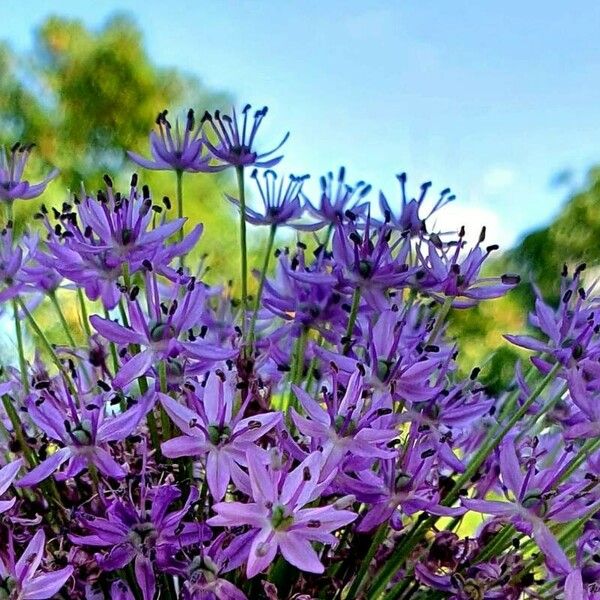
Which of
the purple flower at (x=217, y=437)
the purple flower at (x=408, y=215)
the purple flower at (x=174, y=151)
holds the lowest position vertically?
the purple flower at (x=217, y=437)

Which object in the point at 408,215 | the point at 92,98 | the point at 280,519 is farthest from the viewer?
the point at 92,98

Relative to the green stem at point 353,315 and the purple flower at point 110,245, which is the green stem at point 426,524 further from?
the purple flower at point 110,245

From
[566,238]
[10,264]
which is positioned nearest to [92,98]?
[566,238]

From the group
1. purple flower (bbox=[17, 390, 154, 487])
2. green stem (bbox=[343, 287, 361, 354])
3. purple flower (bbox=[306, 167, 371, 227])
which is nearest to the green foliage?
purple flower (bbox=[306, 167, 371, 227])

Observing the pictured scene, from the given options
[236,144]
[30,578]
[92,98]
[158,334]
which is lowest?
[30,578]

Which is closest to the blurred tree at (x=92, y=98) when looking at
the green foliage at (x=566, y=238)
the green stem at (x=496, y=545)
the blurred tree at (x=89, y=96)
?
the blurred tree at (x=89, y=96)

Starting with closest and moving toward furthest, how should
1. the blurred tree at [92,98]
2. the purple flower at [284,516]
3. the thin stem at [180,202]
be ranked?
the purple flower at [284,516] < the thin stem at [180,202] < the blurred tree at [92,98]

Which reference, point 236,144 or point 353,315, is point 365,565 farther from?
point 236,144
